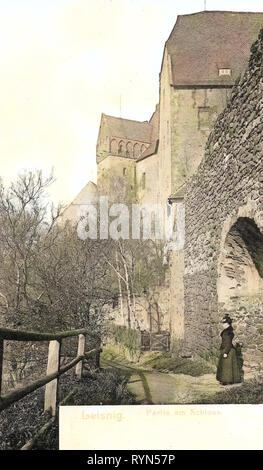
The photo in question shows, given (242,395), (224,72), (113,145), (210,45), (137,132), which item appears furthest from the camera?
(113,145)

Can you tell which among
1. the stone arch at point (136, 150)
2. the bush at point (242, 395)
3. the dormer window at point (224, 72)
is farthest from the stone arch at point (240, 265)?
the stone arch at point (136, 150)

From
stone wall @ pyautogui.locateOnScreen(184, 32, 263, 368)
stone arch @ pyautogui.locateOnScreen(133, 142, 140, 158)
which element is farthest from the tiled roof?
stone wall @ pyautogui.locateOnScreen(184, 32, 263, 368)

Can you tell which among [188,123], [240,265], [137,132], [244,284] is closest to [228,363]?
[244,284]

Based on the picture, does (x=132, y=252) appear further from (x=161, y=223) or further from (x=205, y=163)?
(x=205, y=163)

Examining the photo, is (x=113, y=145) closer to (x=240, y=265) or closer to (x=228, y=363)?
(x=240, y=265)

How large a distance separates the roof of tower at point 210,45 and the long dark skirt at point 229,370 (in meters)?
10.8

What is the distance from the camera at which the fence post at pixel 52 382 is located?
15.1 ft

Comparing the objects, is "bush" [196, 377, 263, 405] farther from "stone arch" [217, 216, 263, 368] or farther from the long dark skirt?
"stone arch" [217, 216, 263, 368]

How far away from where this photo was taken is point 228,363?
6.81 metres

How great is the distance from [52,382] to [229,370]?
116 inches

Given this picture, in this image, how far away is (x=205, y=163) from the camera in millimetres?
9055

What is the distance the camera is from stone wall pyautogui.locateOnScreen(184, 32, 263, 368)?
6250mm

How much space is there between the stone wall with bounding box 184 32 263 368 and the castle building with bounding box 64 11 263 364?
2 centimetres
